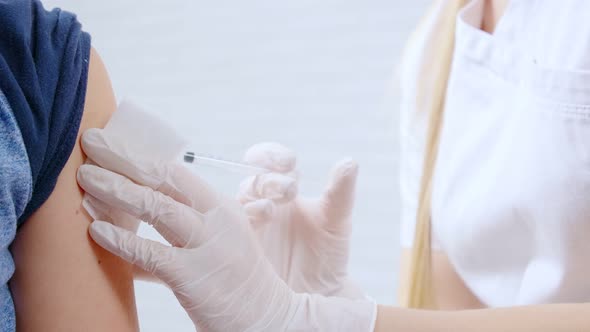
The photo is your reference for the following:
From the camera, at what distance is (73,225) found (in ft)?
2.73

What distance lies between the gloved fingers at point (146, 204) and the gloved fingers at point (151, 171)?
20 mm

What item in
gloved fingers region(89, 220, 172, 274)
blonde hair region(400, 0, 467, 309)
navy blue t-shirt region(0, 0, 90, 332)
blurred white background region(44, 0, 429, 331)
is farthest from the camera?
Answer: blurred white background region(44, 0, 429, 331)

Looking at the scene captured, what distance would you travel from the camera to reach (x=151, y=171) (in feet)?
3.11

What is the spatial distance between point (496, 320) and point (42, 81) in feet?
2.38

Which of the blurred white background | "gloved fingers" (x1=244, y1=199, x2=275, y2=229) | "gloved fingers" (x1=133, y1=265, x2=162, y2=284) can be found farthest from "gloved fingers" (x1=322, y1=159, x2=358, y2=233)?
the blurred white background

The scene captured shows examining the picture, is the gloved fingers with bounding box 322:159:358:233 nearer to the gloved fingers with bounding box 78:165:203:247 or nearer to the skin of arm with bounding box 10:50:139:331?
the gloved fingers with bounding box 78:165:203:247

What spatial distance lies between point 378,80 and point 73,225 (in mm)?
1387

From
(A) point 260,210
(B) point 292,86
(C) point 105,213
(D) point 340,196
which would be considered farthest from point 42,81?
(B) point 292,86

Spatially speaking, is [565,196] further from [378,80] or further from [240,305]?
[378,80]

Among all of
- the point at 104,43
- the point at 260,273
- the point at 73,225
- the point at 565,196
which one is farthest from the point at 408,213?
the point at 104,43

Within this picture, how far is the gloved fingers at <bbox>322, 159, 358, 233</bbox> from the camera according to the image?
46.6 inches

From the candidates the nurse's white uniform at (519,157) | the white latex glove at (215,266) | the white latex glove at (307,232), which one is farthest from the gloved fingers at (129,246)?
the nurse's white uniform at (519,157)

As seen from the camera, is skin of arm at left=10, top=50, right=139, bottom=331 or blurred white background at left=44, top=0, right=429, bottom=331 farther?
blurred white background at left=44, top=0, right=429, bottom=331

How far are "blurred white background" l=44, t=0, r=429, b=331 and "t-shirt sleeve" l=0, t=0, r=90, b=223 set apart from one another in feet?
3.87
